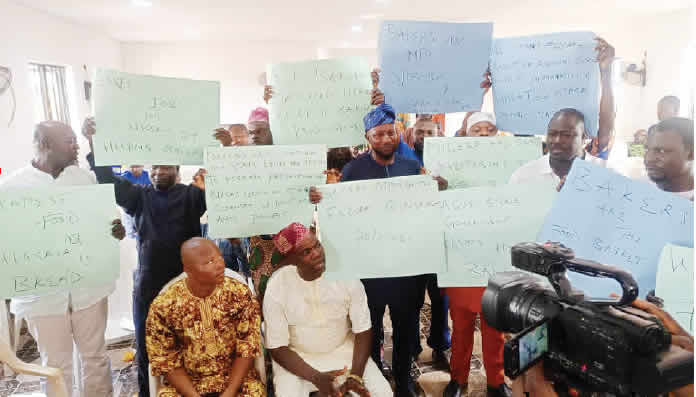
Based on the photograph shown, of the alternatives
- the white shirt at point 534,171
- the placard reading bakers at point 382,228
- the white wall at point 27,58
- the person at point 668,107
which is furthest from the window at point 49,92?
the person at point 668,107

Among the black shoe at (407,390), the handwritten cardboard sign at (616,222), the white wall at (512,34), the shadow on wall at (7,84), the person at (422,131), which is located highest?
the white wall at (512,34)

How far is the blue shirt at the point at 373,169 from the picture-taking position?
6.99 ft

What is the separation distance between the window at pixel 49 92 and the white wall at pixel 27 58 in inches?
4.6

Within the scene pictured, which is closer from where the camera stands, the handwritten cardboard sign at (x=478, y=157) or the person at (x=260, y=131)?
the handwritten cardboard sign at (x=478, y=157)

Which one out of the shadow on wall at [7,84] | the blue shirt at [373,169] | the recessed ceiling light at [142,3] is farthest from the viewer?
the recessed ceiling light at [142,3]

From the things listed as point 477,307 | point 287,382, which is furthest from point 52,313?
point 477,307

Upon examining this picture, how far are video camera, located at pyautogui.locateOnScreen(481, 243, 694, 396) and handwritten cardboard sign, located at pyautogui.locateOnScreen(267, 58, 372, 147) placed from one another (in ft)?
3.65

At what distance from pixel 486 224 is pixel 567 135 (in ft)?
1.72

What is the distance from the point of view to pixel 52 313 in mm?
2084

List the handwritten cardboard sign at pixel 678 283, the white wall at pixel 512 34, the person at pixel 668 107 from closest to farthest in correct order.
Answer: the handwritten cardboard sign at pixel 678 283 → the person at pixel 668 107 → the white wall at pixel 512 34

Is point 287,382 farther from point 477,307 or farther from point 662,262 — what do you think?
point 662,262

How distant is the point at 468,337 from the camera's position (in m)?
2.34

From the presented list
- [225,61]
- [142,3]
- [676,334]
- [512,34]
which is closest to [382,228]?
[676,334]

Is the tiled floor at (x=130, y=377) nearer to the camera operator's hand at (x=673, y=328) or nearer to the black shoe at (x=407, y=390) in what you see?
the black shoe at (x=407, y=390)
